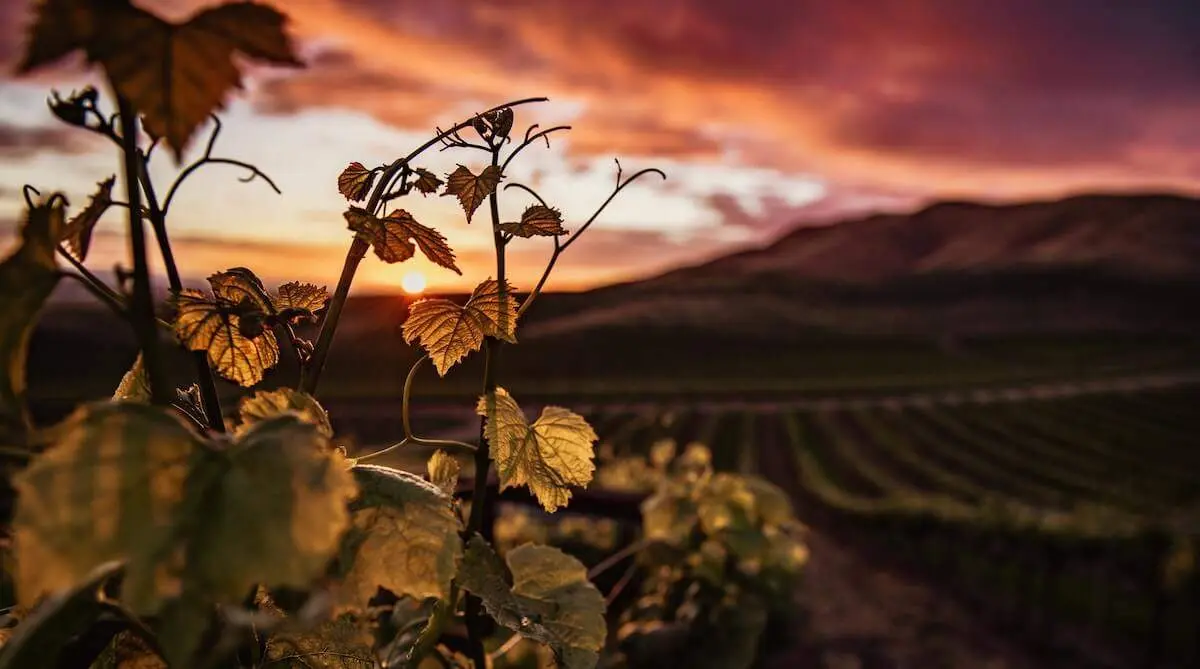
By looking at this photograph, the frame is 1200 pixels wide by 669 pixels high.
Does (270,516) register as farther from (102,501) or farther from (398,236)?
(398,236)

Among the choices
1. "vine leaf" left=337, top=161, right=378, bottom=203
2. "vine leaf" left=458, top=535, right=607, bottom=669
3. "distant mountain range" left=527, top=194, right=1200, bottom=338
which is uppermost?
"distant mountain range" left=527, top=194, right=1200, bottom=338

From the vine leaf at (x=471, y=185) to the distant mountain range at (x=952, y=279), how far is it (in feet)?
266

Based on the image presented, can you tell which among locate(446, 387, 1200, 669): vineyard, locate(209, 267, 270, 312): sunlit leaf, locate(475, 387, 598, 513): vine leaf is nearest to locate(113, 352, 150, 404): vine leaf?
locate(209, 267, 270, 312): sunlit leaf

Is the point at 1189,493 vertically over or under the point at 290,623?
under

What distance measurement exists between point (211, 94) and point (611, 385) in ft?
223

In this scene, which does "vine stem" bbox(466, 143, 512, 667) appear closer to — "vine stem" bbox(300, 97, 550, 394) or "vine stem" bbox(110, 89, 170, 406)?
"vine stem" bbox(300, 97, 550, 394)

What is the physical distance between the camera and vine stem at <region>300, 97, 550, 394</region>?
0.76 m

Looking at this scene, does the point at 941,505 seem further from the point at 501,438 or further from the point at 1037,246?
the point at 1037,246

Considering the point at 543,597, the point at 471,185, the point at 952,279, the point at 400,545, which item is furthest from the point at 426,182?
the point at 952,279

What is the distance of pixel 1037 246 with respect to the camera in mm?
139125

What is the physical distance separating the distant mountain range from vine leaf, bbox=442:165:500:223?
80948 mm

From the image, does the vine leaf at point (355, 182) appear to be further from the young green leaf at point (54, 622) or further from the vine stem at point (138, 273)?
the young green leaf at point (54, 622)

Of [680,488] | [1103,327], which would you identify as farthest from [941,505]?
[1103,327]

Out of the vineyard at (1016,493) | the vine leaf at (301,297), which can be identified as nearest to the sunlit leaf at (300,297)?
the vine leaf at (301,297)
